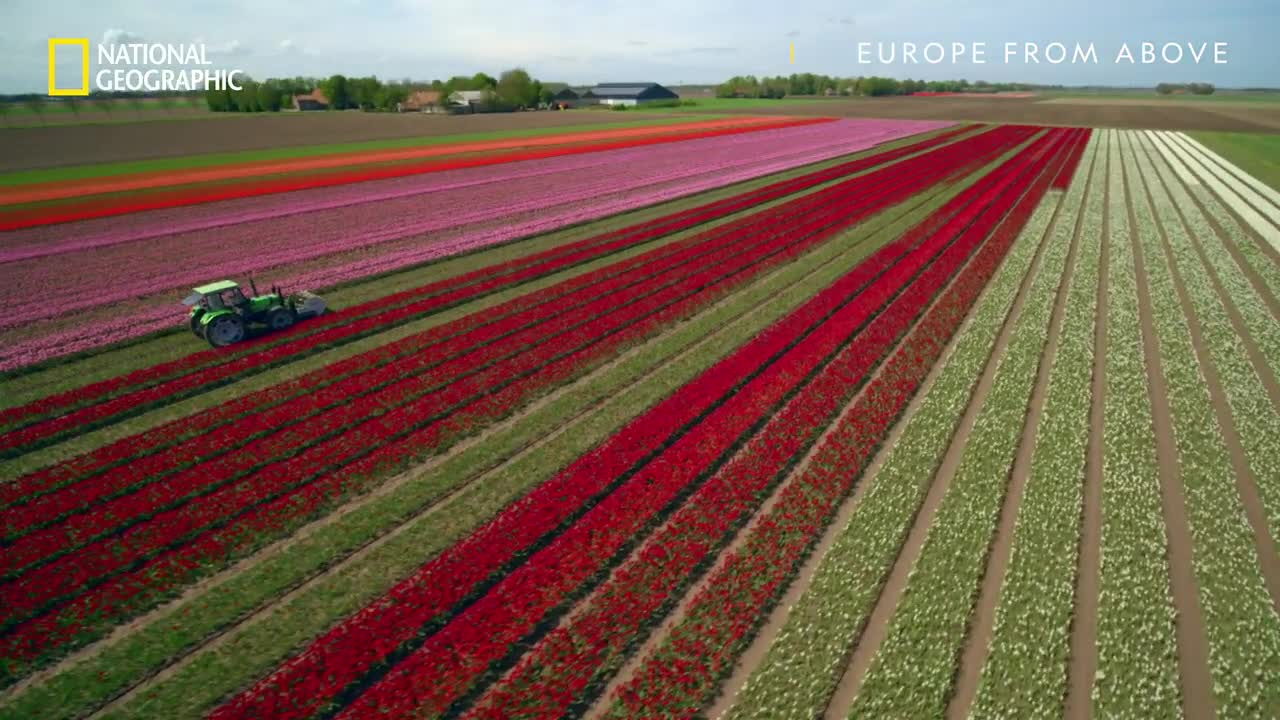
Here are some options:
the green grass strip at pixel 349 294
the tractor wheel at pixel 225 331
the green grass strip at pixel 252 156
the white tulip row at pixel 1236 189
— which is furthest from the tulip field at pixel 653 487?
the green grass strip at pixel 252 156

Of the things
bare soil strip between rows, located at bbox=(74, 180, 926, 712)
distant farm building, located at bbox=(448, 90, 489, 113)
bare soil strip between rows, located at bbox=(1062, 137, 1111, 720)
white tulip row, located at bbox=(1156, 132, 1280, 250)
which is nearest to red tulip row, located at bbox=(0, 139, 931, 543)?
bare soil strip between rows, located at bbox=(74, 180, 926, 712)

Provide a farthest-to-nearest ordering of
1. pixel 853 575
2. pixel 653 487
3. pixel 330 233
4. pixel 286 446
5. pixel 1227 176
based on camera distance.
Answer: pixel 1227 176 → pixel 330 233 → pixel 286 446 → pixel 653 487 → pixel 853 575

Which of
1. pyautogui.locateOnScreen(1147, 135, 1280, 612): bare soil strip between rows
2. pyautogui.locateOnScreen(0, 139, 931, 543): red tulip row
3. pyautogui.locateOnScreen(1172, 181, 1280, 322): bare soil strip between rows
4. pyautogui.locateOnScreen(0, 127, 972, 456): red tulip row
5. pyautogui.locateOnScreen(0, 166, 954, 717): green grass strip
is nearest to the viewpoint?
pyautogui.locateOnScreen(0, 166, 954, 717): green grass strip

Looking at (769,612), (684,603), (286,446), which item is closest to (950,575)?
(769,612)

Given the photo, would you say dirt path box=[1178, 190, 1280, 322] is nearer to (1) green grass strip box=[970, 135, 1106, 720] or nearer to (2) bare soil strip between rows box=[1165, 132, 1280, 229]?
(2) bare soil strip between rows box=[1165, 132, 1280, 229]

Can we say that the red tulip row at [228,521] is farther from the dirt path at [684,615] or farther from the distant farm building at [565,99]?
the distant farm building at [565,99]

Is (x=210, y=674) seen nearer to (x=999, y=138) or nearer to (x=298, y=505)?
(x=298, y=505)

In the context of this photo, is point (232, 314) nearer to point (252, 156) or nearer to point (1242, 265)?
point (1242, 265)
